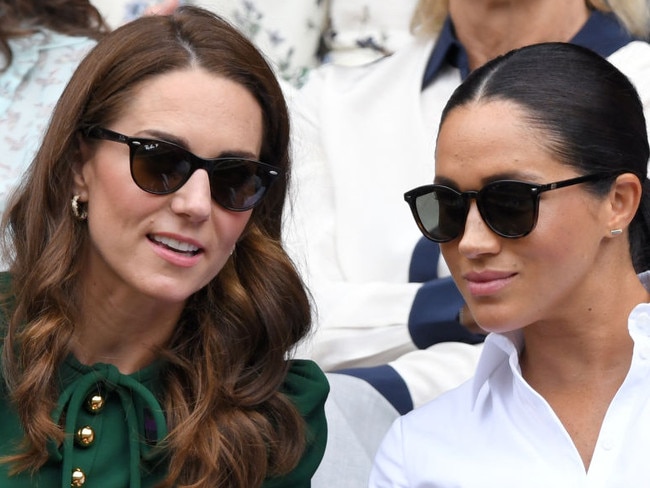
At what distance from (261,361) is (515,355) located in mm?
470

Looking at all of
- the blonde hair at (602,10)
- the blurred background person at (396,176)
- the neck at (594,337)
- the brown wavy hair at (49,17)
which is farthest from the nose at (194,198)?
the brown wavy hair at (49,17)

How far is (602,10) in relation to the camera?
3.32 metres

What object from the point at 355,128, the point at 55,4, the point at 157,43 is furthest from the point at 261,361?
the point at 55,4

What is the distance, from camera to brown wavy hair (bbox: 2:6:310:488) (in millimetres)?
2215

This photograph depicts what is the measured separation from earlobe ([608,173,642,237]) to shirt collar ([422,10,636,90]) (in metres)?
1.22

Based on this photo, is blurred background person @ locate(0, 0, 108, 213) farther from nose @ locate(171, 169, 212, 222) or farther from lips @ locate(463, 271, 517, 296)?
lips @ locate(463, 271, 517, 296)

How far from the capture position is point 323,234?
3.38m

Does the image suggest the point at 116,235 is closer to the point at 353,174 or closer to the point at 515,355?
the point at 515,355

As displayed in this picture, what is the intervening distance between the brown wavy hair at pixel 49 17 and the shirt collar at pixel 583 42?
0.98 meters

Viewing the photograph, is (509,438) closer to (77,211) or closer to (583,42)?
(77,211)

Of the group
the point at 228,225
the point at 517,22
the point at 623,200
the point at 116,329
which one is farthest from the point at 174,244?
the point at 517,22

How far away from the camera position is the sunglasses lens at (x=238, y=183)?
7.16 ft

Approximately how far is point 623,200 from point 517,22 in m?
1.31

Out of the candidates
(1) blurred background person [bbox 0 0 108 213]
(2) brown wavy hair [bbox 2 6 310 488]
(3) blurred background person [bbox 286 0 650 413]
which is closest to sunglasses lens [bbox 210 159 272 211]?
(2) brown wavy hair [bbox 2 6 310 488]
